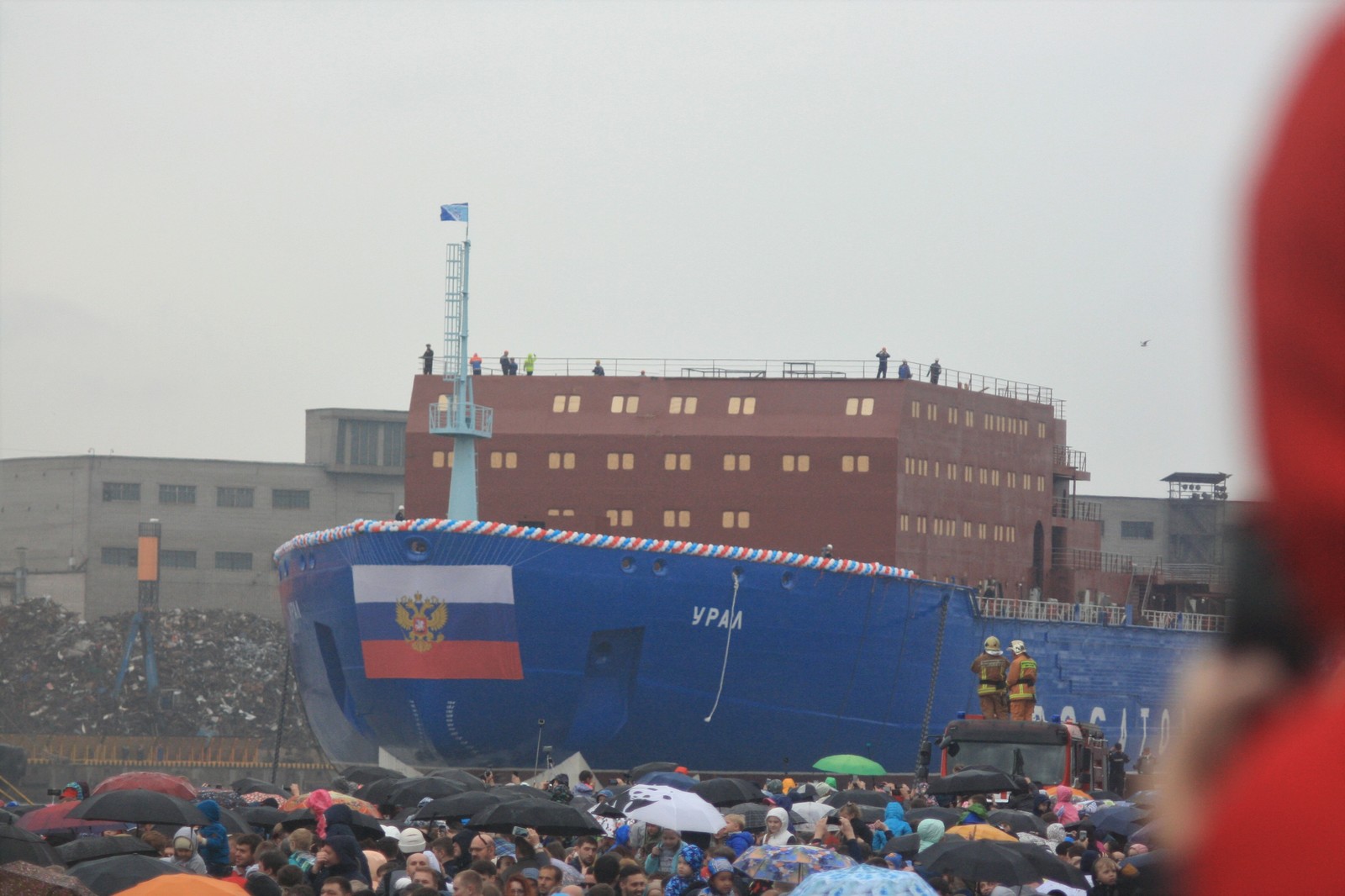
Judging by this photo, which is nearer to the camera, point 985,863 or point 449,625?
point 985,863

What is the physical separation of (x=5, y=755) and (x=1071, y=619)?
2722 centimetres

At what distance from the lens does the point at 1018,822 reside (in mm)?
17094

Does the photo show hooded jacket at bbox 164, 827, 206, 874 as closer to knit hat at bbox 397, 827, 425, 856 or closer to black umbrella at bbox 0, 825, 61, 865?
black umbrella at bbox 0, 825, 61, 865

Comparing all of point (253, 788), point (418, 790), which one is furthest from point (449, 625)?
point (418, 790)

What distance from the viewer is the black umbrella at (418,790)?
799 inches

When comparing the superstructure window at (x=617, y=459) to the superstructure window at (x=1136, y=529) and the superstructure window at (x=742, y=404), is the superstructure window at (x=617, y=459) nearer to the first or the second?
the superstructure window at (x=742, y=404)

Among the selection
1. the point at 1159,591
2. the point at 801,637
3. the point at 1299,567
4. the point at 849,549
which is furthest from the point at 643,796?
the point at 1159,591

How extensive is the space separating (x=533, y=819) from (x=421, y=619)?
2025cm

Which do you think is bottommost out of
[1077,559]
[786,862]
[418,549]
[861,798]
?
[861,798]

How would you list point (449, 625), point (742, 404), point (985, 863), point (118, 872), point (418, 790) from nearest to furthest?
point (118, 872) → point (985, 863) → point (418, 790) → point (449, 625) → point (742, 404)

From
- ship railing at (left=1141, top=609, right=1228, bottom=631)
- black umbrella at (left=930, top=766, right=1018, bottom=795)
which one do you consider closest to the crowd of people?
black umbrella at (left=930, top=766, right=1018, bottom=795)

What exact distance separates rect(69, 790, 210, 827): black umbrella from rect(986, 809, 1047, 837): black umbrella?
699cm

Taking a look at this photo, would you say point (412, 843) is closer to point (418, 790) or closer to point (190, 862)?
point (190, 862)

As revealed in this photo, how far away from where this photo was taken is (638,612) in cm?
3631
